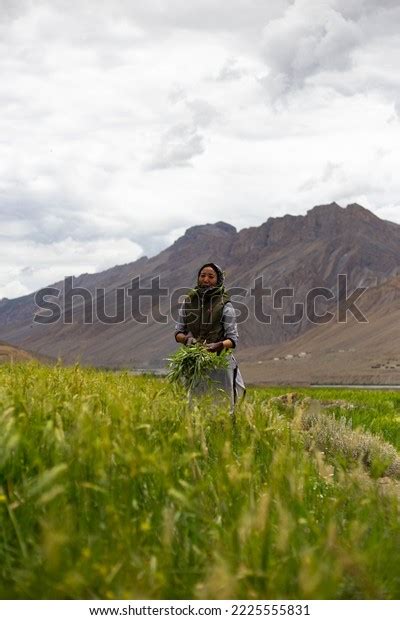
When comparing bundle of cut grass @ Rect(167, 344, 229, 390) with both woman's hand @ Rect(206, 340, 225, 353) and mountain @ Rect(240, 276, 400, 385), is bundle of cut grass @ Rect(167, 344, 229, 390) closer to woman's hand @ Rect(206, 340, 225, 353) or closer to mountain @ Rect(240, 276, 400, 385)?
woman's hand @ Rect(206, 340, 225, 353)

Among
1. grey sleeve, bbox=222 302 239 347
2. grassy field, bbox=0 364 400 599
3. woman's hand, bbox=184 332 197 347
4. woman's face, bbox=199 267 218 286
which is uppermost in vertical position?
woman's face, bbox=199 267 218 286

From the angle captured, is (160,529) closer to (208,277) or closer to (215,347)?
(215,347)

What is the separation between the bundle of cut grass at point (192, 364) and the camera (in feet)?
32.3

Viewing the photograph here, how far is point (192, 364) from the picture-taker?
996cm

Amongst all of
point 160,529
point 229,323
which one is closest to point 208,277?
point 229,323

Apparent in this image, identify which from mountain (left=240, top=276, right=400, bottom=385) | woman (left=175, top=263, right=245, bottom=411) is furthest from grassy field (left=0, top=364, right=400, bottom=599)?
mountain (left=240, top=276, right=400, bottom=385)

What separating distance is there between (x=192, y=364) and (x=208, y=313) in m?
1.12

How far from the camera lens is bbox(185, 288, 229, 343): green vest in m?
10.8

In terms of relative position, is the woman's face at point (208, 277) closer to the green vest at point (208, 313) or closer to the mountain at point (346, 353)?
the green vest at point (208, 313)

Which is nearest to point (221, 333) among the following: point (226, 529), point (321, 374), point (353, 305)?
point (226, 529)

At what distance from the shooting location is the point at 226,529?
352cm

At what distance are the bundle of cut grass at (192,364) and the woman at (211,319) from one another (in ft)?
1.07

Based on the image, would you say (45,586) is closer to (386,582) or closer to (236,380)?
(386,582)
